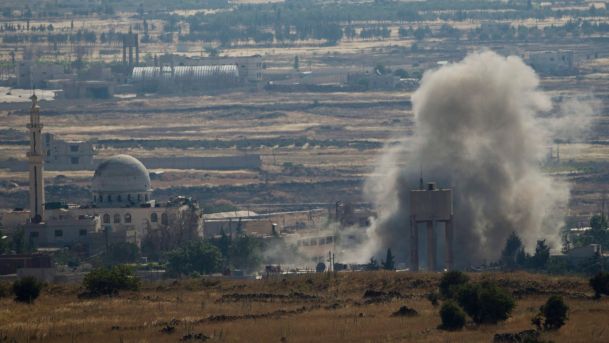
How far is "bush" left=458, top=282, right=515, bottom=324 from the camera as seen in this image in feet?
222

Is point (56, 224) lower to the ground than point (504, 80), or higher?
lower

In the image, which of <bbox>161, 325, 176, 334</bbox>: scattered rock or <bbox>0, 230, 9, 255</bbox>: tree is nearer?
<bbox>161, 325, 176, 334</bbox>: scattered rock

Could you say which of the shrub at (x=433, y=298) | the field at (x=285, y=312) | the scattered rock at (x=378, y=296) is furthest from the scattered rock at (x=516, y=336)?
the scattered rock at (x=378, y=296)

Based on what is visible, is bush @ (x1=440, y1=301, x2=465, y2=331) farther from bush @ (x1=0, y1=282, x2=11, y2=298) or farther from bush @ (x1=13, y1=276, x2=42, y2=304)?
bush @ (x1=0, y1=282, x2=11, y2=298)

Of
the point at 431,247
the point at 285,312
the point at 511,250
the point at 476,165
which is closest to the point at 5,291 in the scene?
the point at 285,312

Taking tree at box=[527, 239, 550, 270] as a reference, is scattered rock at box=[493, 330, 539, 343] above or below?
above

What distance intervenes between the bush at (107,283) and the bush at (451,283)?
37.0 feet

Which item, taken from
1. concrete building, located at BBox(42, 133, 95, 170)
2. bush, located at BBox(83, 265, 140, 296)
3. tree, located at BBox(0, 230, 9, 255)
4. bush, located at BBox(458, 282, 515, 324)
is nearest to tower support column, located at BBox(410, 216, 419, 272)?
tree, located at BBox(0, 230, 9, 255)

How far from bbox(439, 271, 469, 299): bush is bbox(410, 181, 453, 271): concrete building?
1035 inches

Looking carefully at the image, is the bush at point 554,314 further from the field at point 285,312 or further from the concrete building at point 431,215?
the concrete building at point 431,215

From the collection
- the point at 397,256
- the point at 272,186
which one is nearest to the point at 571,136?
the point at 272,186

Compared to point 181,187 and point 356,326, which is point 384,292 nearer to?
point 356,326

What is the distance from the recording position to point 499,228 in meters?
111

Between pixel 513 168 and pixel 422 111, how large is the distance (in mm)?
7394
